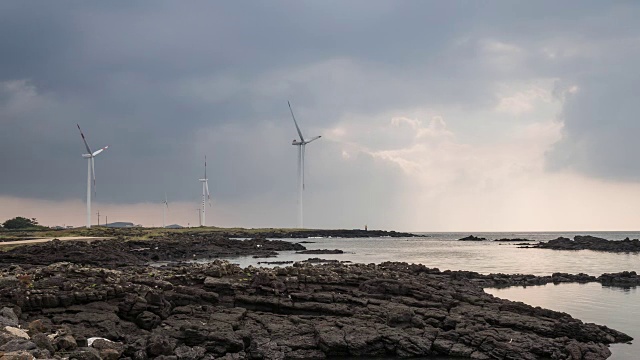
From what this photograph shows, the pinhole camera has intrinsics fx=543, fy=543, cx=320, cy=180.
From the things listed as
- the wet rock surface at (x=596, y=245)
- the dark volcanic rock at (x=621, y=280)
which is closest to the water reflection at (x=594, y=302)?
the dark volcanic rock at (x=621, y=280)

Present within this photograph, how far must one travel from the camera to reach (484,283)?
63125 millimetres

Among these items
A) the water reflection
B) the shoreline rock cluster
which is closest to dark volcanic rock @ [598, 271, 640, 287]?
the shoreline rock cluster

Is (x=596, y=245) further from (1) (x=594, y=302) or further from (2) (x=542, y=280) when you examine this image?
(1) (x=594, y=302)

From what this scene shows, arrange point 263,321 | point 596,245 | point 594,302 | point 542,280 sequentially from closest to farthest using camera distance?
1. point 263,321
2. point 594,302
3. point 542,280
4. point 596,245

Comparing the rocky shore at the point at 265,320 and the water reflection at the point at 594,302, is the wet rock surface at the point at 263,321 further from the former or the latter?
the water reflection at the point at 594,302

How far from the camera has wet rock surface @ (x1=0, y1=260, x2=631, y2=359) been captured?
1082 inches

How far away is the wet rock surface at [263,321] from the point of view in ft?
90.2

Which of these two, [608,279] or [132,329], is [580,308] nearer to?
[608,279]

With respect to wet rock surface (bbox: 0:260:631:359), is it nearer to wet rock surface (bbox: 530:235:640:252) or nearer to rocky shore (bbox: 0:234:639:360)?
rocky shore (bbox: 0:234:639:360)

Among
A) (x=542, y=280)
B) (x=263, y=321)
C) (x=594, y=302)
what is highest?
(x=263, y=321)

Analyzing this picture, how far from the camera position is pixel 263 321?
3203 cm

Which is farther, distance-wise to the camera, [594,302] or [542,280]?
[542,280]

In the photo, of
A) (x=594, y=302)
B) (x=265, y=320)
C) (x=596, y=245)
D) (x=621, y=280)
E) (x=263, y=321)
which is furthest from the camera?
(x=596, y=245)

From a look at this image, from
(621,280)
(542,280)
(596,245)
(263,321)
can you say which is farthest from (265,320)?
(596,245)
